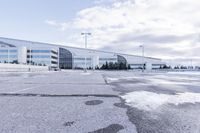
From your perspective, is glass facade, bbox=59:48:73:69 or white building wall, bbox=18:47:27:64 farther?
→ glass facade, bbox=59:48:73:69

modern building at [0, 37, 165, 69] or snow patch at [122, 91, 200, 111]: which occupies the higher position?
modern building at [0, 37, 165, 69]

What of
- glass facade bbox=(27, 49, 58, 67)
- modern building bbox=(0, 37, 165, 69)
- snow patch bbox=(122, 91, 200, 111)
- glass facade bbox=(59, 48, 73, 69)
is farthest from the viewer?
glass facade bbox=(59, 48, 73, 69)

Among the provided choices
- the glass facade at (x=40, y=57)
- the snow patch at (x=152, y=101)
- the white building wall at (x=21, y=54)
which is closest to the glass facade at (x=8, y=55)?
the white building wall at (x=21, y=54)

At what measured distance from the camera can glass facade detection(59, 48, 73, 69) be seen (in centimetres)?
12425

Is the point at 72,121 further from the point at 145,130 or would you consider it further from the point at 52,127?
the point at 145,130

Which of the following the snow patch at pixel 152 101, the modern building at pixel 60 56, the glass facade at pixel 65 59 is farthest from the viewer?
the glass facade at pixel 65 59

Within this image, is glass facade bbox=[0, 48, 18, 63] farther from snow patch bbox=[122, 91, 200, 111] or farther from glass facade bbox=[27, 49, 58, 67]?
snow patch bbox=[122, 91, 200, 111]

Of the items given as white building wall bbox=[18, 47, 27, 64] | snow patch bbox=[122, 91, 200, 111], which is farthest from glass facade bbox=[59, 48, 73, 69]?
snow patch bbox=[122, 91, 200, 111]

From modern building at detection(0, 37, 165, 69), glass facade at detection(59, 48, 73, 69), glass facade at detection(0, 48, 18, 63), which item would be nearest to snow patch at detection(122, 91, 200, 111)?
modern building at detection(0, 37, 165, 69)

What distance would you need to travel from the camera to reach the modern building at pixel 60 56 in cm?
9988

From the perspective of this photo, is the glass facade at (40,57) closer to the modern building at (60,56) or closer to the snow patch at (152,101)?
the modern building at (60,56)

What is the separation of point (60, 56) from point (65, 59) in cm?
366

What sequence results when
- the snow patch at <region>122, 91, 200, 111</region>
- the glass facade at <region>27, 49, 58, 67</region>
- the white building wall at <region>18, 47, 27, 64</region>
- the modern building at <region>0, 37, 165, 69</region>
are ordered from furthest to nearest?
the glass facade at <region>27, 49, 58, 67</region> → the modern building at <region>0, 37, 165, 69</region> → the white building wall at <region>18, 47, 27, 64</region> → the snow patch at <region>122, 91, 200, 111</region>

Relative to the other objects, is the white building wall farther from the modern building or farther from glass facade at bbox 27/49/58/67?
glass facade at bbox 27/49/58/67
